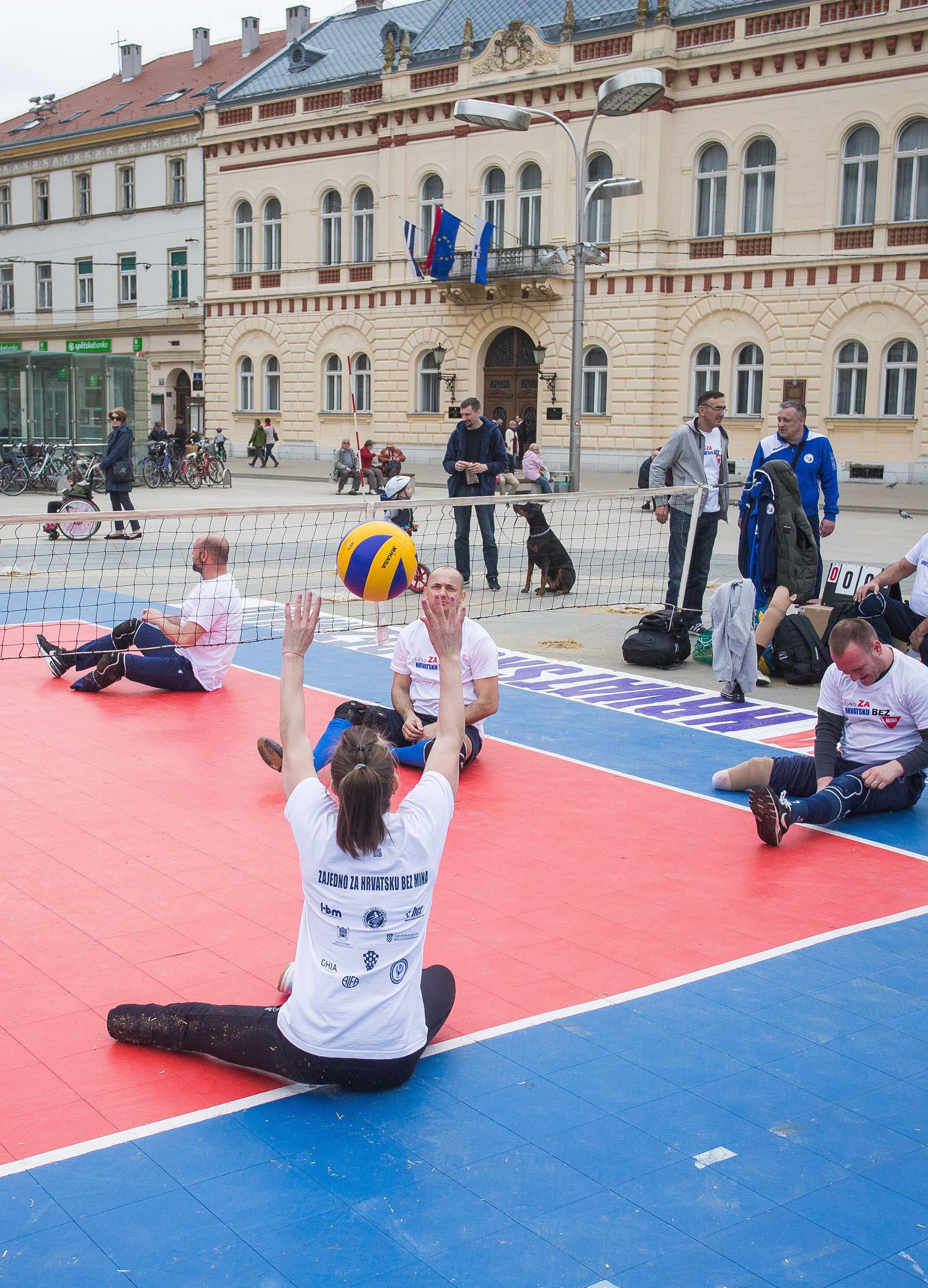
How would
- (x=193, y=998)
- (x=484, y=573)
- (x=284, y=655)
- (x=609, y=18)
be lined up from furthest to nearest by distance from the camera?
(x=609, y=18), (x=484, y=573), (x=193, y=998), (x=284, y=655)

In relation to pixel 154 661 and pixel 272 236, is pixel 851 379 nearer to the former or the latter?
pixel 272 236

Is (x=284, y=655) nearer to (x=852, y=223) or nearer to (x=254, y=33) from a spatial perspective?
(x=852, y=223)

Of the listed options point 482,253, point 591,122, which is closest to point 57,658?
point 591,122

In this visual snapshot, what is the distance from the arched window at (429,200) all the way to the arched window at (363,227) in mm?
2426

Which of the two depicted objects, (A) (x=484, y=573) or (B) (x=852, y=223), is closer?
(A) (x=484, y=573)

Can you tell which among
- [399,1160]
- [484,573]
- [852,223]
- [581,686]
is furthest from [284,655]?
[852,223]

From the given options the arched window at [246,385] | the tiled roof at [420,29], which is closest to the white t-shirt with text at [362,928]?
the tiled roof at [420,29]

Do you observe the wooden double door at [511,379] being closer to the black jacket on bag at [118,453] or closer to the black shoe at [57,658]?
the black jacket on bag at [118,453]

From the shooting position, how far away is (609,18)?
39469 millimetres

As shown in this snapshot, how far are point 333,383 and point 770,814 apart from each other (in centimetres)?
4378

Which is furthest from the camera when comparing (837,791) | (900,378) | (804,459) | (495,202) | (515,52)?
(495,202)

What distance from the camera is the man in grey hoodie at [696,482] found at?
1227 cm

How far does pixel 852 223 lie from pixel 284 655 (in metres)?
35.7

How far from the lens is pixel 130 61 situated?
5959 cm
